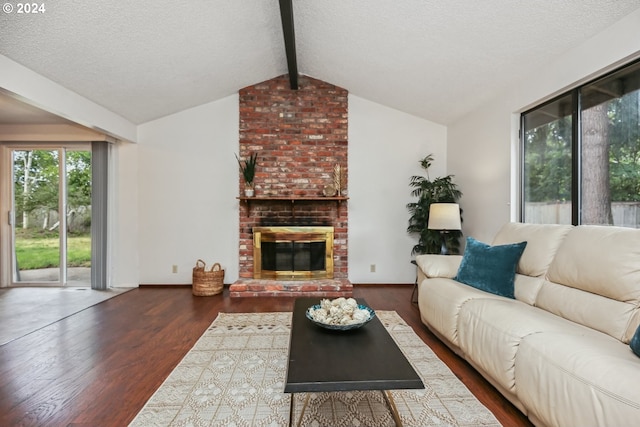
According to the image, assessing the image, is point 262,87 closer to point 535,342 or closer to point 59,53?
point 59,53

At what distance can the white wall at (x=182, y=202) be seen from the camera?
433cm

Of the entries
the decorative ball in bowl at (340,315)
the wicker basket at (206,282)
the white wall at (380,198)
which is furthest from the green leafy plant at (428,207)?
the wicker basket at (206,282)

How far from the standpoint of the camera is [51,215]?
437 centimetres

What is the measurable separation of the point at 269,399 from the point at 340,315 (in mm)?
622

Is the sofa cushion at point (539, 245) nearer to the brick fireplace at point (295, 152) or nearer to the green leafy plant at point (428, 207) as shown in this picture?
the green leafy plant at point (428, 207)

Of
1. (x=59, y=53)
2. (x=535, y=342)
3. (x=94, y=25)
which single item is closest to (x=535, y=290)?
(x=535, y=342)

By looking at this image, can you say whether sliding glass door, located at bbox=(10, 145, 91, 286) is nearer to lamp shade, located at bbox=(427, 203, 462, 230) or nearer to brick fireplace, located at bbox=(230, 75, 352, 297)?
brick fireplace, located at bbox=(230, 75, 352, 297)

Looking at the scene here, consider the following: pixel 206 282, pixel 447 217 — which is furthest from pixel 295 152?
pixel 447 217

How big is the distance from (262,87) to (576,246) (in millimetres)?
4074

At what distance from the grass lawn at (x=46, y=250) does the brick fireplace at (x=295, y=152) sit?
2321 mm

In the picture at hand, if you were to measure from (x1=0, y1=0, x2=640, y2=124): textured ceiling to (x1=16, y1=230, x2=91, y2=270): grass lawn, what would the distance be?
1.90 metres

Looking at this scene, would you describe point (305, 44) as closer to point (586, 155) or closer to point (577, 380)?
point (586, 155)

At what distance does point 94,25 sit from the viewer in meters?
2.37

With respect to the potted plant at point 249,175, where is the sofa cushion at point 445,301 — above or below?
below
